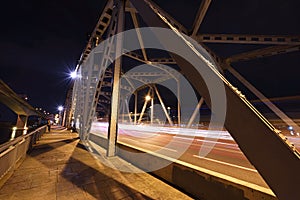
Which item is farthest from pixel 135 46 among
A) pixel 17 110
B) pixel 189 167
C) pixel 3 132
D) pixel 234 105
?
pixel 3 132

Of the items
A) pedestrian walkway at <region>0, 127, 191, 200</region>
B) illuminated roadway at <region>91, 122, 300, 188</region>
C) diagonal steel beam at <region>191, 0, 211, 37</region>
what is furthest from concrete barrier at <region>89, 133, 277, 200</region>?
diagonal steel beam at <region>191, 0, 211, 37</region>

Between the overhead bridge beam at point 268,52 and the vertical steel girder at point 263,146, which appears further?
the overhead bridge beam at point 268,52

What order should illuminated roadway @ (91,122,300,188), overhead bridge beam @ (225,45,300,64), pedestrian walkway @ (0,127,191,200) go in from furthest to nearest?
overhead bridge beam @ (225,45,300,64), illuminated roadway @ (91,122,300,188), pedestrian walkway @ (0,127,191,200)

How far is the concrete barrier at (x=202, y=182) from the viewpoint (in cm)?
263

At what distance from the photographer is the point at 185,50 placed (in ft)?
6.72

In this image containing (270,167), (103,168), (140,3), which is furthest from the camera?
(103,168)

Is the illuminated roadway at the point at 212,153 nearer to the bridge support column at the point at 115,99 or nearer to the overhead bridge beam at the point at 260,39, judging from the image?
the bridge support column at the point at 115,99

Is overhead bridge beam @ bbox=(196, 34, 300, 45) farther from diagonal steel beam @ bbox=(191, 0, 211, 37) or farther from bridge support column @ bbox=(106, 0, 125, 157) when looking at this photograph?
bridge support column @ bbox=(106, 0, 125, 157)

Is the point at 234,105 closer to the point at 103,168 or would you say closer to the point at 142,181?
the point at 142,181

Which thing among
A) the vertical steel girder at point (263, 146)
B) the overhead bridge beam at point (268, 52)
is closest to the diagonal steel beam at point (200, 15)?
the overhead bridge beam at point (268, 52)

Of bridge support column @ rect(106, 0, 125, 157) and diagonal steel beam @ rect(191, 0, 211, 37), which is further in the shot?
diagonal steel beam @ rect(191, 0, 211, 37)

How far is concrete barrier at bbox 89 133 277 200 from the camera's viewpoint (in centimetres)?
263

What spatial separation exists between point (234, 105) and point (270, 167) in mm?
601

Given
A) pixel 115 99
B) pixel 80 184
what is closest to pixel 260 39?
pixel 115 99
